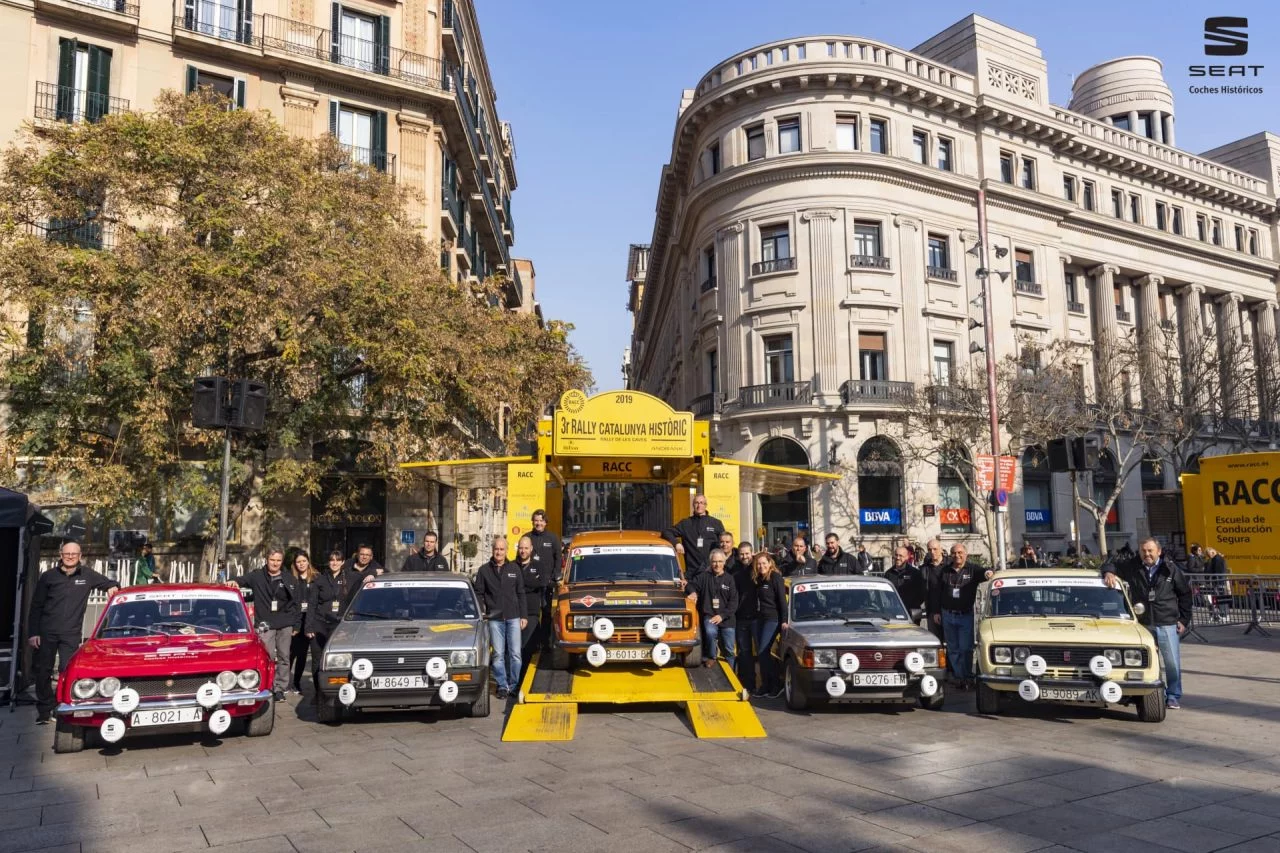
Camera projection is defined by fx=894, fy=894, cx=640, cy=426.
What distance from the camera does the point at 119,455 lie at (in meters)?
19.1

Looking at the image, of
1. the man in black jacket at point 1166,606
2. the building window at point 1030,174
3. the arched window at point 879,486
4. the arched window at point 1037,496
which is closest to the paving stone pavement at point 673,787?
the man in black jacket at point 1166,606

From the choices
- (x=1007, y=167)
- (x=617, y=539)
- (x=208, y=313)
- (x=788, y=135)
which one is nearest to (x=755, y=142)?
(x=788, y=135)

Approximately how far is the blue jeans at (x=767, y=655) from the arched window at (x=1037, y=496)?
95.6 feet

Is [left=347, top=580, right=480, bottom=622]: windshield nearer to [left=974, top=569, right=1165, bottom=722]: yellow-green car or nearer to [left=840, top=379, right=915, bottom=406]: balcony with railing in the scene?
[left=974, top=569, right=1165, bottom=722]: yellow-green car

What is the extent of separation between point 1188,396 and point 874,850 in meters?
34.2

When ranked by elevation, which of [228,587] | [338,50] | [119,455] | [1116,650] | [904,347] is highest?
[338,50]

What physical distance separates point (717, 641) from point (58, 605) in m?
8.16

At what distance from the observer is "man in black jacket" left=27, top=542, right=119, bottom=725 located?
409 inches

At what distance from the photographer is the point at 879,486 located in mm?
33750

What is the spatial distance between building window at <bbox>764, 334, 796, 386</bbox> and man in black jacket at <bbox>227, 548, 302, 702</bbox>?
82.6ft

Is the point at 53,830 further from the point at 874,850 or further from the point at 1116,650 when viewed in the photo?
the point at 1116,650

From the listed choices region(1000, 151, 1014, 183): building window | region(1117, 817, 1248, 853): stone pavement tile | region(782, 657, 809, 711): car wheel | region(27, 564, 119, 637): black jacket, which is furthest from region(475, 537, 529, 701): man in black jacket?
region(1000, 151, 1014, 183): building window

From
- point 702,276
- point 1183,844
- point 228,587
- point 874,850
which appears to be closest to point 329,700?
point 228,587

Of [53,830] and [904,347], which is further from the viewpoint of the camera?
[904,347]
